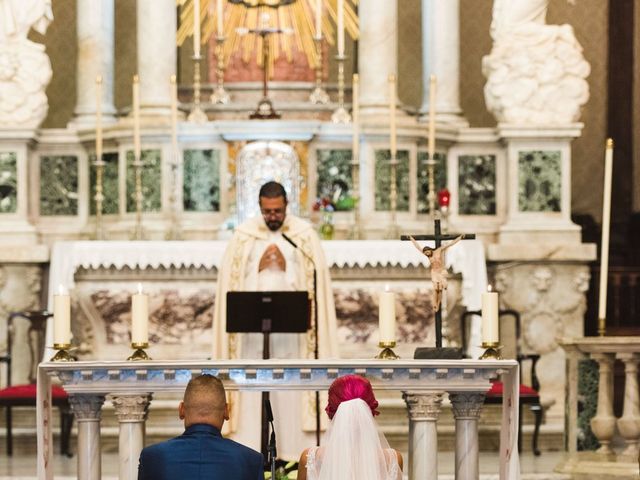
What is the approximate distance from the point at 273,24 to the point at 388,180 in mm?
1833

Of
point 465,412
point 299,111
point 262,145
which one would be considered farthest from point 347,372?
point 299,111

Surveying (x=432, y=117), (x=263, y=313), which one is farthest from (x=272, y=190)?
(x=432, y=117)

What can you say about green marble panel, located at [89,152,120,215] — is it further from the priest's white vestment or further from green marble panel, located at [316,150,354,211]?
the priest's white vestment

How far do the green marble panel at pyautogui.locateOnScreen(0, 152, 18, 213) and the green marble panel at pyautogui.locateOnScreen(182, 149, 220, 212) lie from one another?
1.36 meters

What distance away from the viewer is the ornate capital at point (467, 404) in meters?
7.89

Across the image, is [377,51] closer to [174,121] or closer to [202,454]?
[174,121]

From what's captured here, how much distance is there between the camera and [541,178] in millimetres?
13992

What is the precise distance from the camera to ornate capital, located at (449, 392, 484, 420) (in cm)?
789

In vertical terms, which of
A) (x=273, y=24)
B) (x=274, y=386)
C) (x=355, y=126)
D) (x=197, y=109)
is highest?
(x=273, y=24)

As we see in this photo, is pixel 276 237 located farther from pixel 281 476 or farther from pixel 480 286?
pixel 480 286

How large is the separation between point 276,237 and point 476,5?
7.16 meters

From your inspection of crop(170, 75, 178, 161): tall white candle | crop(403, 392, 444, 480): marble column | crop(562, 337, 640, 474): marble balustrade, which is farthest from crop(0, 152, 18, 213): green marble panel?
crop(403, 392, 444, 480): marble column

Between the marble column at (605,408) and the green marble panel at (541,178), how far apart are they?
3.90 m

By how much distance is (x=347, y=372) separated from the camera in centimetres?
771
